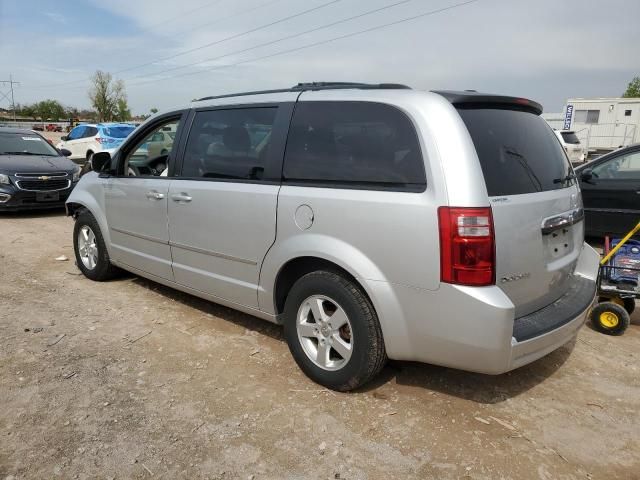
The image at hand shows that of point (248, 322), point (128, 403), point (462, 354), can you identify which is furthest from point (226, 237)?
point (462, 354)

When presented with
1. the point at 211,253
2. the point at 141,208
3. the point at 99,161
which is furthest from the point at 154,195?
the point at 99,161

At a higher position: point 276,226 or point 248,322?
point 276,226

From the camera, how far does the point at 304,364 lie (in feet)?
10.8

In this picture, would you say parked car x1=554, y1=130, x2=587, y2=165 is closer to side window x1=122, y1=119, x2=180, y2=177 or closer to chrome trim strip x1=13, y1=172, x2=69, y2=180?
chrome trim strip x1=13, y1=172, x2=69, y2=180

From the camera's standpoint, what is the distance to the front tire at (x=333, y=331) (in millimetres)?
2912

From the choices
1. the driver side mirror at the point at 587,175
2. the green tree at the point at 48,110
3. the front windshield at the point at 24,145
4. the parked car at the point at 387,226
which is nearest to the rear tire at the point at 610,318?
the parked car at the point at 387,226

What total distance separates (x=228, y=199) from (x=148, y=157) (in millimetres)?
1876

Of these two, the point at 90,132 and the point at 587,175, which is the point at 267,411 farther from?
the point at 90,132

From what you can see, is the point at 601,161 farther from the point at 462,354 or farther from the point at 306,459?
the point at 306,459

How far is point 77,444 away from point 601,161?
6.96 meters

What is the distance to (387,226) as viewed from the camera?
2.73m

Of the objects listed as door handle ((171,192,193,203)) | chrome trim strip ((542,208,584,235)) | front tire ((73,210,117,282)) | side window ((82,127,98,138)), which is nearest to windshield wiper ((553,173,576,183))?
chrome trim strip ((542,208,584,235))

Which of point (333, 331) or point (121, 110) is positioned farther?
point (121, 110)

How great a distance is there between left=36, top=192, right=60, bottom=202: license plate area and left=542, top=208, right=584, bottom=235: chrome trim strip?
8.92 metres
